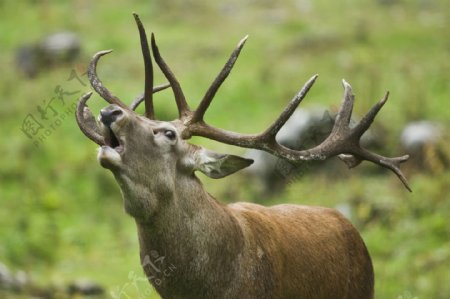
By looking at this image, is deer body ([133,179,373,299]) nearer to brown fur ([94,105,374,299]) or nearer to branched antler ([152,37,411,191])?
brown fur ([94,105,374,299])

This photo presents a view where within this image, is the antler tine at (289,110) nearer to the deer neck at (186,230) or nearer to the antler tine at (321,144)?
the antler tine at (321,144)

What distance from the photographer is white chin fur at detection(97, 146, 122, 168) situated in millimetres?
5512

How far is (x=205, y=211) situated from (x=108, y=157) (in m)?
0.87

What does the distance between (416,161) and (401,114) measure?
1502mm

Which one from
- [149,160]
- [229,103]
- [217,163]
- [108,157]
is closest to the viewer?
[108,157]

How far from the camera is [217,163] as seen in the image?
6062 mm

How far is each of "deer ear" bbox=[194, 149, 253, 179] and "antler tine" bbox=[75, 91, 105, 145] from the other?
2.14 feet

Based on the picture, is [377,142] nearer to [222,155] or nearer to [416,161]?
[416,161]

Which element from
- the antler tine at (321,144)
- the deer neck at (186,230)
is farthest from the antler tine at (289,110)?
the deer neck at (186,230)

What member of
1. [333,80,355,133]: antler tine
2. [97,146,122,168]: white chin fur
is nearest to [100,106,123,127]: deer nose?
[97,146,122,168]: white chin fur

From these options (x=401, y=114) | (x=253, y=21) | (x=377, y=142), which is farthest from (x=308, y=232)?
(x=253, y=21)

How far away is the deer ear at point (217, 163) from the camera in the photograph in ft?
19.8

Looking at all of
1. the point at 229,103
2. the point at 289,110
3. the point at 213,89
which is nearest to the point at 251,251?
the point at 289,110

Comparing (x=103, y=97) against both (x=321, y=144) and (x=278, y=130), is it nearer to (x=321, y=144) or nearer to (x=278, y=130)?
(x=278, y=130)
